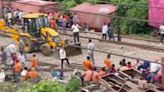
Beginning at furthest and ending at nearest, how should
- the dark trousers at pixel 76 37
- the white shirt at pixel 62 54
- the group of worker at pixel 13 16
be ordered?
the group of worker at pixel 13 16, the dark trousers at pixel 76 37, the white shirt at pixel 62 54

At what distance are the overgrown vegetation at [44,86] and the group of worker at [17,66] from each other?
0.47 meters

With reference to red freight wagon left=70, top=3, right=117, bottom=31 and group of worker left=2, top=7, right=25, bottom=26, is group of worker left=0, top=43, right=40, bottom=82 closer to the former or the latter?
red freight wagon left=70, top=3, right=117, bottom=31

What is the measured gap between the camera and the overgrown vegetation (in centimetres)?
2003

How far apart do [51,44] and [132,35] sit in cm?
661

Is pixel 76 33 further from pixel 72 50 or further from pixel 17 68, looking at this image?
pixel 17 68

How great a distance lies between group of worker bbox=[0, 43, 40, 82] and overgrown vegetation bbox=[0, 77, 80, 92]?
466 millimetres

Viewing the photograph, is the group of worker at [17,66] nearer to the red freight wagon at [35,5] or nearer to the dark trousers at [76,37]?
the dark trousers at [76,37]

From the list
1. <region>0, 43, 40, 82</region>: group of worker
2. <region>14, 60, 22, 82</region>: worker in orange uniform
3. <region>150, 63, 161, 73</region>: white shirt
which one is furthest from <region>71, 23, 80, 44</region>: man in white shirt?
<region>150, 63, 161, 73</region>: white shirt

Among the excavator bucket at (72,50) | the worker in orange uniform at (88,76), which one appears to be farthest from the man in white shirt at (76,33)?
the worker in orange uniform at (88,76)

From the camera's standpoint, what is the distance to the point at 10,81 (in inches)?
981

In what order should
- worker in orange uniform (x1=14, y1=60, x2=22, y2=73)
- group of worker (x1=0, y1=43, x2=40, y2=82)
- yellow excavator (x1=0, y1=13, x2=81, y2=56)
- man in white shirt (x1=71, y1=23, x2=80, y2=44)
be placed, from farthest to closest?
man in white shirt (x1=71, y1=23, x2=80, y2=44), yellow excavator (x1=0, y1=13, x2=81, y2=56), worker in orange uniform (x1=14, y1=60, x2=22, y2=73), group of worker (x1=0, y1=43, x2=40, y2=82)

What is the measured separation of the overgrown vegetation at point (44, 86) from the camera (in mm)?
20031

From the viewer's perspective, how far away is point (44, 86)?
790 inches

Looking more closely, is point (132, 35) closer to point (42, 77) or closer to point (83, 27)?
point (83, 27)
